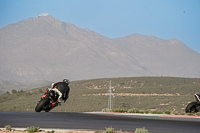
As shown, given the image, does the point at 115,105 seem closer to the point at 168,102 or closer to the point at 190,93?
the point at 168,102

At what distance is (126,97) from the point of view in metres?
85.8

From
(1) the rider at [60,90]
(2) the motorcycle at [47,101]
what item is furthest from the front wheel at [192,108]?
(2) the motorcycle at [47,101]

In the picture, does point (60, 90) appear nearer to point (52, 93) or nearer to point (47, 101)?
point (52, 93)

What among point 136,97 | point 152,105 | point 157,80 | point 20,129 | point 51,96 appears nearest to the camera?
point 20,129

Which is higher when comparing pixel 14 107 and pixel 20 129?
pixel 14 107

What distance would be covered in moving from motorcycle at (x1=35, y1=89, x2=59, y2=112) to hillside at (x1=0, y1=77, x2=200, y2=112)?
44.9 meters

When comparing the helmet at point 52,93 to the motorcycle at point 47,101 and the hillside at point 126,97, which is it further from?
the hillside at point 126,97

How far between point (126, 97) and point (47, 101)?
222ft

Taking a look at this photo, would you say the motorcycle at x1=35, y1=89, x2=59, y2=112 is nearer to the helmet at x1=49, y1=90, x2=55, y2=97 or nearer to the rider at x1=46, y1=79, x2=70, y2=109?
the helmet at x1=49, y1=90, x2=55, y2=97

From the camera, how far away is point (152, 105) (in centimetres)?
7175

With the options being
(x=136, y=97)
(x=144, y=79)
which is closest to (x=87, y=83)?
(x=144, y=79)

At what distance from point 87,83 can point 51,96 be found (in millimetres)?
103472

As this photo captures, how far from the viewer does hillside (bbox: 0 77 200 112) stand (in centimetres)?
7143

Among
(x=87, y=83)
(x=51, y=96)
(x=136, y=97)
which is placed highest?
(x=87, y=83)
